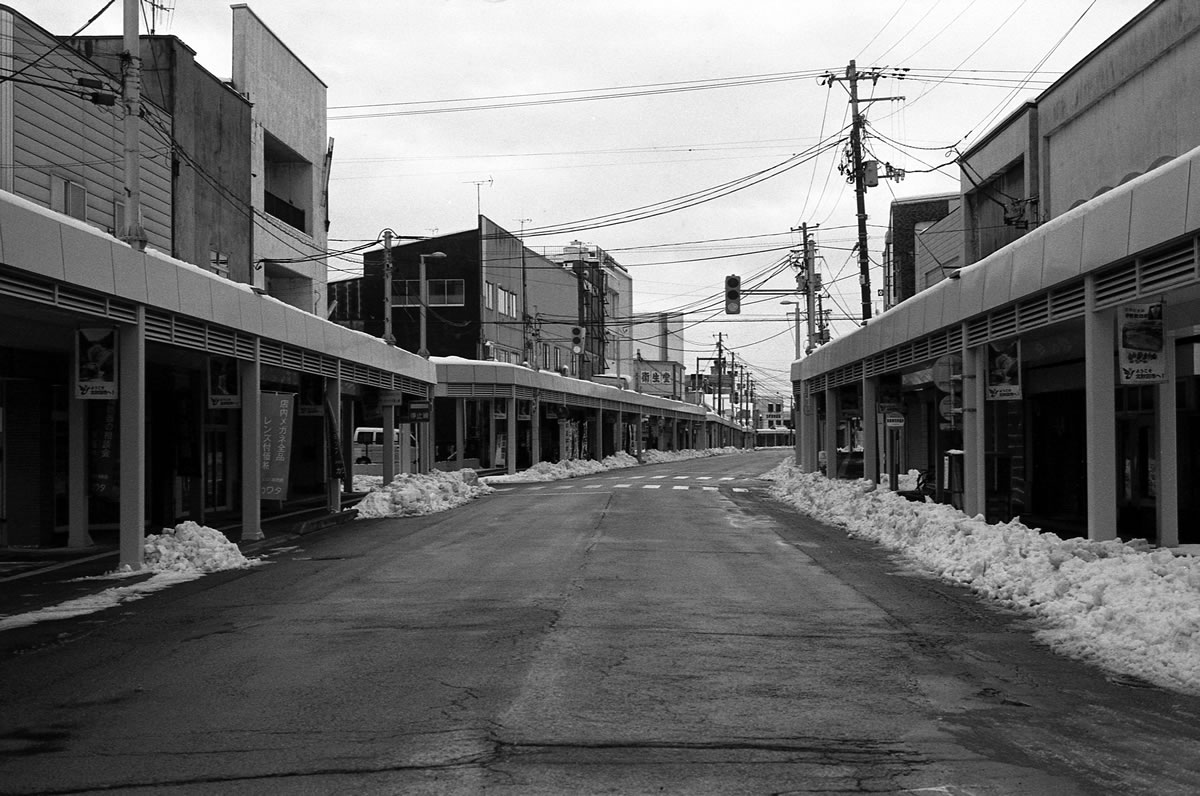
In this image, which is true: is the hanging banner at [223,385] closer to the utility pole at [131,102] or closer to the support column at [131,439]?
the utility pole at [131,102]

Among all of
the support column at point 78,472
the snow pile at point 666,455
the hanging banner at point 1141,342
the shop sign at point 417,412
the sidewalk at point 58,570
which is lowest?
the snow pile at point 666,455

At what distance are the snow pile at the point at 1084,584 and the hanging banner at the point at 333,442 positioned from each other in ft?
43.6

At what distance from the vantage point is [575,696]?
827cm

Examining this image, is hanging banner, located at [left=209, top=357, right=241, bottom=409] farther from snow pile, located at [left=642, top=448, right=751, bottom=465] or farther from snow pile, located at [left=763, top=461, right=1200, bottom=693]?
snow pile, located at [left=642, top=448, right=751, bottom=465]

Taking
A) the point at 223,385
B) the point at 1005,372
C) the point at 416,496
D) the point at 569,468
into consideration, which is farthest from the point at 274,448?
the point at 569,468

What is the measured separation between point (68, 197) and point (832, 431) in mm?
23579

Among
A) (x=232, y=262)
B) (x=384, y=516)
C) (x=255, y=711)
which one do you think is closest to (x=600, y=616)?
(x=255, y=711)

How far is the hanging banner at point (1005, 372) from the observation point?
18875 mm

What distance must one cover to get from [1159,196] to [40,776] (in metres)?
11.9

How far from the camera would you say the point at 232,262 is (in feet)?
118

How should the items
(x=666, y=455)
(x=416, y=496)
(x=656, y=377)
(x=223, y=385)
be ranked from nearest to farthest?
(x=223, y=385)
(x=416, y=496)
(x=666, y=455)
(x=656, y=377)

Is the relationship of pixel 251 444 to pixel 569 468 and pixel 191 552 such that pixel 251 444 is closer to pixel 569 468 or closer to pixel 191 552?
pixel 191 552

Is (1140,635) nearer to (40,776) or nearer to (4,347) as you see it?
(40,776)

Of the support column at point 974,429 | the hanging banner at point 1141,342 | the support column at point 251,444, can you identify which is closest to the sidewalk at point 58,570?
the support column at point 251,444
